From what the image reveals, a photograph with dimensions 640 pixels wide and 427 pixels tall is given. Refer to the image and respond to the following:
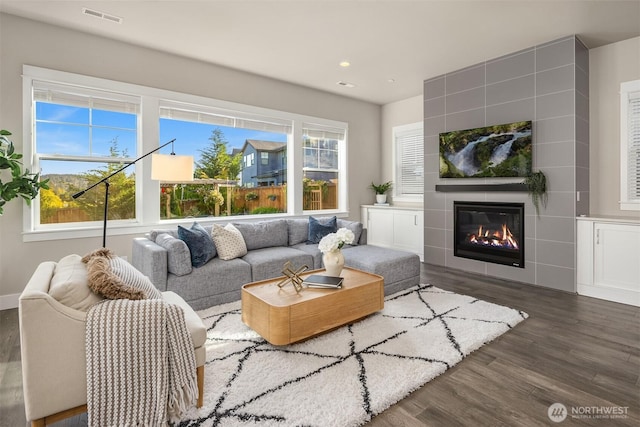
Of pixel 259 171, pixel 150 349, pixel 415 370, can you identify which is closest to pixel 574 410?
pixel 415 370

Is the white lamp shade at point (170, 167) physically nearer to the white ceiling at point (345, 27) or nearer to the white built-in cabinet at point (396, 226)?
the white ceiling at point (345, 27)

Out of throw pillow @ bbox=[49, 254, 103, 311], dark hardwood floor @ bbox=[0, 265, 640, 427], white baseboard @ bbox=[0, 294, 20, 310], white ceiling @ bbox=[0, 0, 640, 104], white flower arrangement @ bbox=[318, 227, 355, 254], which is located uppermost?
white ceiling @ bbox=[0, 0, 640, 104]

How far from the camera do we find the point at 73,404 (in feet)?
5.02

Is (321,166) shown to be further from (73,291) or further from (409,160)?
(73,291)

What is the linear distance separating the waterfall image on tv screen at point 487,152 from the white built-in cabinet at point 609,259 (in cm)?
94

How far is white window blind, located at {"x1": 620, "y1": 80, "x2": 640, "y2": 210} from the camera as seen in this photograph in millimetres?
3691

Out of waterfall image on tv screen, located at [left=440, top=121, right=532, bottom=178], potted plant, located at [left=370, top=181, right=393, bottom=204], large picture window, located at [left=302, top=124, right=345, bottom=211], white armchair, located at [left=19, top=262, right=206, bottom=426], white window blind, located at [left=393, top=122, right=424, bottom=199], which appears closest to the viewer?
white armchair, located at [left=19, top=262, right=206, bottom=426]

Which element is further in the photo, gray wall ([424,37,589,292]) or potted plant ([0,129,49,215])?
gray wall ([424,37,589,292])

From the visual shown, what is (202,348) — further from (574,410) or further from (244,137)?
(244,137)

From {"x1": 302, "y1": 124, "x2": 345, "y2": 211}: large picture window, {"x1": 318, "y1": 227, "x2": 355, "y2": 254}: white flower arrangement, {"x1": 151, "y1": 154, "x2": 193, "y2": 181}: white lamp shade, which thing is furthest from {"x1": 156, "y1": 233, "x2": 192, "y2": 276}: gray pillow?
{"x1": 302, "y1": 124, "x2": 345, "y2": 211}: large picture window

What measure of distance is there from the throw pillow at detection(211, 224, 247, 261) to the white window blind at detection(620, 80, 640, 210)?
429 centimetres

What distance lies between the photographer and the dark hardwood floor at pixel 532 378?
1.75 m

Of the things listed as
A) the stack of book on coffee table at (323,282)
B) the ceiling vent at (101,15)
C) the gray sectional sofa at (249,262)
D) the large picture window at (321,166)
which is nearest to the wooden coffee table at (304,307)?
the stack of book on coffee table at (323,282)

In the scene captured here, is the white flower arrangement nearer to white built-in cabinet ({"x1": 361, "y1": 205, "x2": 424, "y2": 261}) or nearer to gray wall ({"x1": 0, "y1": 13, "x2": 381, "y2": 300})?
gray wall ({"x1": 0, "y1": 13, "x2": 381, "y2": 300})
